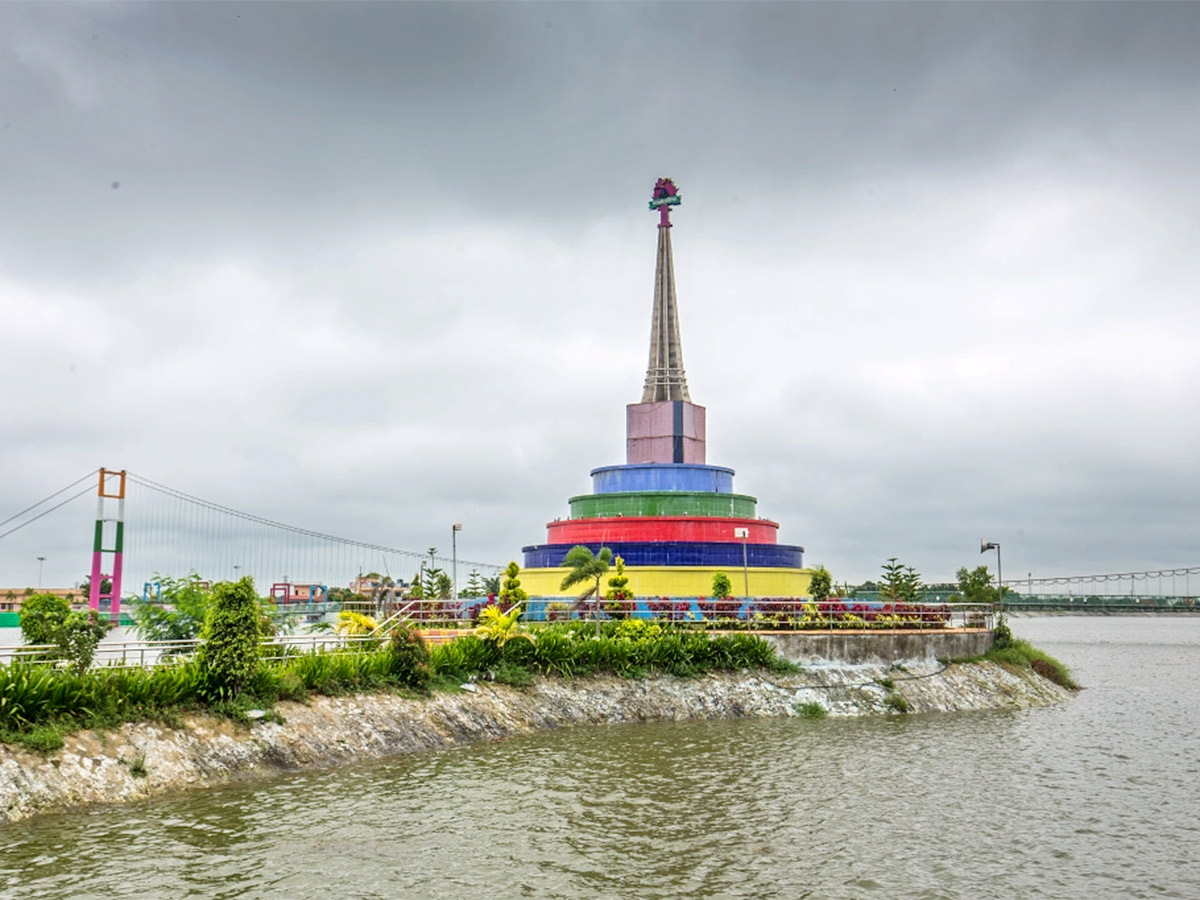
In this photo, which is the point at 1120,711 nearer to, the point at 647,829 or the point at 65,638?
the point at 647,829

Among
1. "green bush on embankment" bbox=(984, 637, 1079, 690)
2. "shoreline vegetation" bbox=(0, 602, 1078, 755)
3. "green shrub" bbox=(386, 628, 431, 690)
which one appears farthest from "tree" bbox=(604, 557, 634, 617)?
"green bush on embankment" bbox=(984, 637, 1079, 690)

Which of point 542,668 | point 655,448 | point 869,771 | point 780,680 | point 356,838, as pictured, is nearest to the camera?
point 356,838

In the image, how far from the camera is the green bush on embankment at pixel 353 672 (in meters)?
17.2

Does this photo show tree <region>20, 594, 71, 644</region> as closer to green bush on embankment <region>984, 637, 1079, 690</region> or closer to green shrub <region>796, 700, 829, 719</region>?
green shrub <region>796, 700, 829, 719</region>

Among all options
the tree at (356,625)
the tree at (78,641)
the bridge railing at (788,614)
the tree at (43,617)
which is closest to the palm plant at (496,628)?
the tree at (356,625)

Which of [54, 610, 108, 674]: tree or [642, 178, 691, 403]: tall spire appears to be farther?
[642, 178, 691, 403]: tall spire

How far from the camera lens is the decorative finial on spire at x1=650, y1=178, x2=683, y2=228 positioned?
245 feet

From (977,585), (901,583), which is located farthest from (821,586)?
(977,585)

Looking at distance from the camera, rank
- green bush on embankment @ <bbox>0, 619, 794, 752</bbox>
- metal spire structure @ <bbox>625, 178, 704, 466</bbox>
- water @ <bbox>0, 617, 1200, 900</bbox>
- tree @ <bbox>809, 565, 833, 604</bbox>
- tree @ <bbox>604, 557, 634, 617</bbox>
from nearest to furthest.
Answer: water @ <bbox>0, 617, 1200, 900</bbox>, green bush on embankment @ <bbox>0, 619, 794, 752</bbox>, tree @ <bbox>604, 557, 634, 617</bbox>, tree @ <bbox>809, 565, 833, 604</bbox>, metal spire structure @ <bbox>625, 178, 704, 466</bbox>

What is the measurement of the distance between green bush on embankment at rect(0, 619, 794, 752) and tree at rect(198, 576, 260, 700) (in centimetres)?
5

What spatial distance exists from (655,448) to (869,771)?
46.8m

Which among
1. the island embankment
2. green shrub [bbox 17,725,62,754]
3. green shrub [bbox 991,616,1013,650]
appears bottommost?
the island embankment

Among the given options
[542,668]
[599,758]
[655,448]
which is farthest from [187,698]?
[655,448]

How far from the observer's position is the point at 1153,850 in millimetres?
15117
